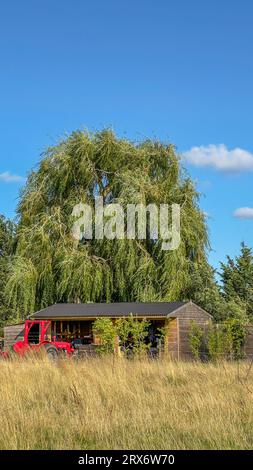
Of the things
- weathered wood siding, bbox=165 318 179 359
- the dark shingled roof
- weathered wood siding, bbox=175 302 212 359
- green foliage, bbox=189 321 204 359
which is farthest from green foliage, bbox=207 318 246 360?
weathered wood siding, bbox=165 318 179 359

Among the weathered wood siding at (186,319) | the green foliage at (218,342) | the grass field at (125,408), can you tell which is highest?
the weathered wood siding at (186,319)

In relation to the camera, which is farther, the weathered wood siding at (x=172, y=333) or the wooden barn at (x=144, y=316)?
the weathered wood siding at (x=172, y=333)

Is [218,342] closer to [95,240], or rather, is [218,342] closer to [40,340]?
[40,340]

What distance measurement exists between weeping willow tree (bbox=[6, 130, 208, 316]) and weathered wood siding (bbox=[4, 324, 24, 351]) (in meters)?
1.26

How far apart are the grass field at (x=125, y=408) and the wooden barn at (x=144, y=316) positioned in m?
15.4

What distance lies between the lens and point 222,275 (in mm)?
35812

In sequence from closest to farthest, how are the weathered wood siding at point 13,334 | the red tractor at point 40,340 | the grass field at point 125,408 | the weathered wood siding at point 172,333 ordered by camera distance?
the grass field at point 125,408 → the red tractor at point 40,340 → the weathered wood siding at point 172,333 → the weathered wood siding at point 13,334

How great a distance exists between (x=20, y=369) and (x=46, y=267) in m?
20.5

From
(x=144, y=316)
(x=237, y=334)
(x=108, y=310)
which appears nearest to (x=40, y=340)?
(x=108, y=310)

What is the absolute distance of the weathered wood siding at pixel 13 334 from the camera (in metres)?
32.0

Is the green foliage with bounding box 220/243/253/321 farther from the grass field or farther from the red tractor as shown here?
the grass field

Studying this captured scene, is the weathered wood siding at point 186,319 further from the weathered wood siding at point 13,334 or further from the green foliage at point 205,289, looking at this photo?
the weathered wood siding at point 13,334

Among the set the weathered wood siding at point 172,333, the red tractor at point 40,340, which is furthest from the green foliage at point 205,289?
the red tractor at point 40,340
